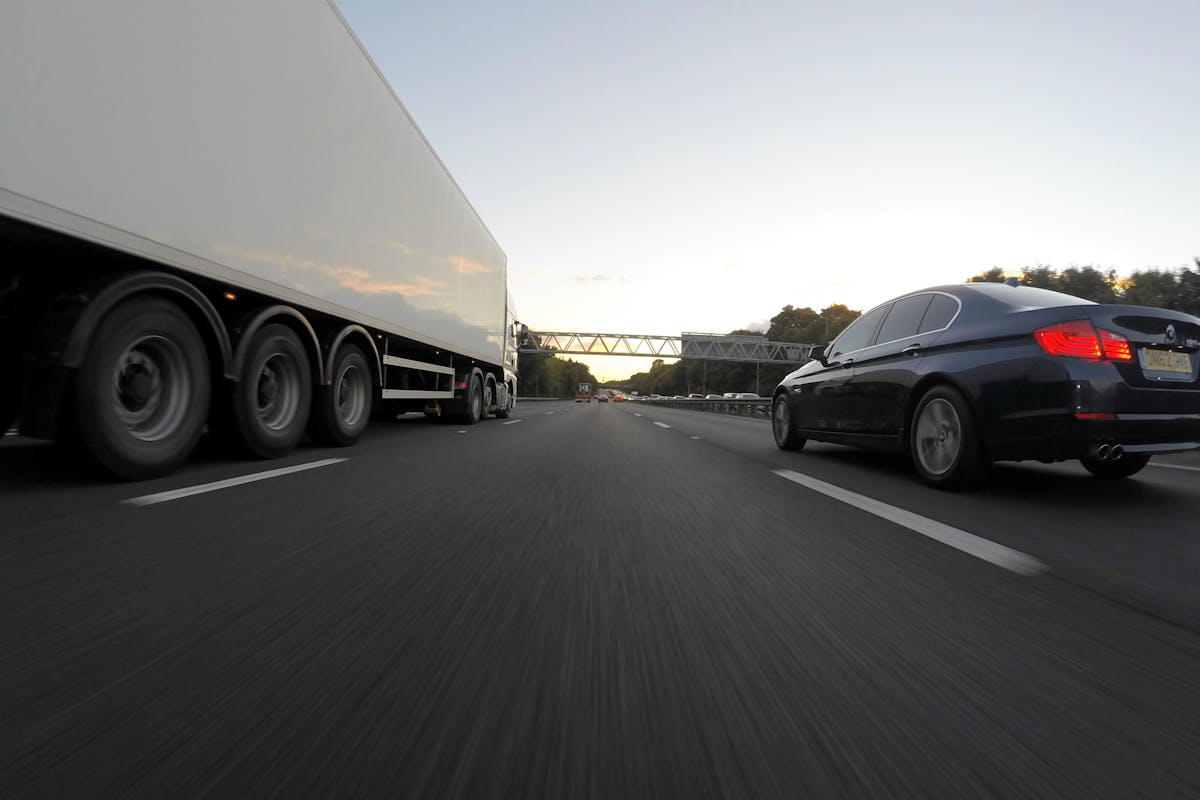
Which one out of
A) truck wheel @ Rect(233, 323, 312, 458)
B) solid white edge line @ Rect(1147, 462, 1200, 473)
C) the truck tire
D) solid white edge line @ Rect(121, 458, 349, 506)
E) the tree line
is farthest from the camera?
the tree line

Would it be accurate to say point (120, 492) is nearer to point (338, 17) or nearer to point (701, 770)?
point (701, 770)

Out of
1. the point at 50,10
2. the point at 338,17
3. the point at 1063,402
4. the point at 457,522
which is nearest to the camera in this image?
the point at 50,10

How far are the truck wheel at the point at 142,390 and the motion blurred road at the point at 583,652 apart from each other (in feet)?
1.39

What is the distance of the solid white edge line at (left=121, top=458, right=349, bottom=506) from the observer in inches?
155

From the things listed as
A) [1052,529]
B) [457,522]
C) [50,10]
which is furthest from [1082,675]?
[50,10]

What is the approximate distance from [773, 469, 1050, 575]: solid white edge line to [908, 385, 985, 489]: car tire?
0.83m

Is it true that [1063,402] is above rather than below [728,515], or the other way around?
above

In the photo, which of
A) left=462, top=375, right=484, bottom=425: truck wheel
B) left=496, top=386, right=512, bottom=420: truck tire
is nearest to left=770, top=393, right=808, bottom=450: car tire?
left=462, top=375, right=484, bottom=425: truck wheel

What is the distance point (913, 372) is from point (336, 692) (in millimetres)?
5539

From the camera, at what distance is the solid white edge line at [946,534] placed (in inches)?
120

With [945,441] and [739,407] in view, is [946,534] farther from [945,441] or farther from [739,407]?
[739,407]

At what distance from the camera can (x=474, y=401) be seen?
15070mm

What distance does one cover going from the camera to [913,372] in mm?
5895

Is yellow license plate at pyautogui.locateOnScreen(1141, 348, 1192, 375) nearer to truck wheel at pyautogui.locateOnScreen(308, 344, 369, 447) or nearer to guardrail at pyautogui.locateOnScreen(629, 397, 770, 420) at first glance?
truck wheel at pyautogui.locateOnScreen(308, 344, 369, 447)
